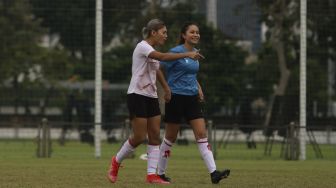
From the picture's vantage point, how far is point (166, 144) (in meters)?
12.4

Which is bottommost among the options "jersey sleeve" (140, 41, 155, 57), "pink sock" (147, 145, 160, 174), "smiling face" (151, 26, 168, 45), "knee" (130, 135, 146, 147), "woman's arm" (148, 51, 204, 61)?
"pink sock" (147, 145, 160, 174)

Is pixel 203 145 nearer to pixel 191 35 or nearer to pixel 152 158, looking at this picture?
pixel 152 158

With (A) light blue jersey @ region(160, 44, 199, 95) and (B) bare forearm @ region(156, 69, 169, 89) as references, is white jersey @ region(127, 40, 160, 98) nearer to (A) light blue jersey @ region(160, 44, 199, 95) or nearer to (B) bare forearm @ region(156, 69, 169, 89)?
(B) bare forearm @ region(156, 69, 169, 89)

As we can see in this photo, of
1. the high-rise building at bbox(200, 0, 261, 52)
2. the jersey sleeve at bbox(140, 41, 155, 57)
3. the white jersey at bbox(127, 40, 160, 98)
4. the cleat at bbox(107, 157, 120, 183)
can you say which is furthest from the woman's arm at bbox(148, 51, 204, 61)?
the high-rise building at bbox(200, 0, 261, 52)

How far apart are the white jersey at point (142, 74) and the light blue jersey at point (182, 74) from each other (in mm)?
511

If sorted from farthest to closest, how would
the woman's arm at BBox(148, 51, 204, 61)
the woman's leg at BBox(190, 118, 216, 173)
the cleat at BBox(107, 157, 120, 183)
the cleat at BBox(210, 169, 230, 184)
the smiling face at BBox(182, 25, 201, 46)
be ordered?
1. the smiling face at BBox(182, 25, 201, 46)
2. the woman's leg at BBox(190, 118, 216, 173)
3. the cleat at BBox(107, 157, 120, 183)
4. the cleat at BBox(210, 169, 230, 184)
5. the woman's arm at BBox(148, 51, 204, 61)

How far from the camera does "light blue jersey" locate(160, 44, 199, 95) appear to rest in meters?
12.1

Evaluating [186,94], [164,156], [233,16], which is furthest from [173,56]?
[233,16]

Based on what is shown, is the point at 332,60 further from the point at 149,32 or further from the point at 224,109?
the point at 149,32

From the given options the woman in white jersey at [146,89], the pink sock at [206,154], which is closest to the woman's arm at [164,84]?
the woman in white jersey at [146,89]

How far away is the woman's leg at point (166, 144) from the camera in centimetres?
1230

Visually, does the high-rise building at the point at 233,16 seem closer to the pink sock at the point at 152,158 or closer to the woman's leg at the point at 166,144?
the woman's leg at the point at 166,144

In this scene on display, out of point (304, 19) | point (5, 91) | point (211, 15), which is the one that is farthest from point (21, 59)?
point (304, 19)

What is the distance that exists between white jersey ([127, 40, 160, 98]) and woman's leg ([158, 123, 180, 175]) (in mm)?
810
